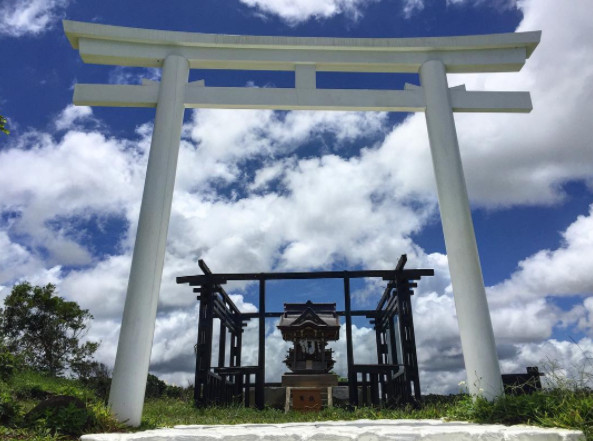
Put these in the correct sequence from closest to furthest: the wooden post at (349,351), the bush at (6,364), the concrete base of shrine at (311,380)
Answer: the bush at (6,364)
the wooden post at (349,351)
the concrete base of shrine at (311,380)

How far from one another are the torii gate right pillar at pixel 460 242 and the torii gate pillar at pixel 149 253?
3224 mm

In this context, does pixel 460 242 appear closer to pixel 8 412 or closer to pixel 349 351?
pixel 349 351

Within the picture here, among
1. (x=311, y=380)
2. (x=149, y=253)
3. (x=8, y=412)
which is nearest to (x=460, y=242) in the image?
(x=149, y=253)

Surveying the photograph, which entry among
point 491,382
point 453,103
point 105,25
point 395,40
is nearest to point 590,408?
point 491,382

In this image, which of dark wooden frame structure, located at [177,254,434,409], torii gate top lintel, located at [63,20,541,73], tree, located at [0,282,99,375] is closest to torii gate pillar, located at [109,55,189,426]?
torii gate top lintel, located at [63,20,541,73]

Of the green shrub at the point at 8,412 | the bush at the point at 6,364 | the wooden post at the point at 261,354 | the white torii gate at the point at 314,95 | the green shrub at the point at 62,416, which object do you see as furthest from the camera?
the wooden post at the point at 261,354

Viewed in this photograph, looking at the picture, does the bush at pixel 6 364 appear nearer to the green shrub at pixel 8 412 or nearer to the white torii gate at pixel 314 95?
the green shrub at pixel 8 412

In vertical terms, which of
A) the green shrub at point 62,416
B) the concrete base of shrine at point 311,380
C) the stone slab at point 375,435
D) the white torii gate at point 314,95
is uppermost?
the white torii gate at point 314,95

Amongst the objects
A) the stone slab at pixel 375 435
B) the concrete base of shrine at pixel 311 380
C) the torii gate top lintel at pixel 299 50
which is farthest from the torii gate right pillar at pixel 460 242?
the concrete base of shrine at pixel 311 380

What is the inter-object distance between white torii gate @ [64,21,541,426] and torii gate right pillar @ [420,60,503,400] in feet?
0.04

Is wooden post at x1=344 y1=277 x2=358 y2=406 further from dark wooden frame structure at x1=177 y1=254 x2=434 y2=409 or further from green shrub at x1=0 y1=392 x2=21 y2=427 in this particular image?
green shrub at x1=0 y1=392 x2=21 y2=427

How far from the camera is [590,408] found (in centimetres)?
393

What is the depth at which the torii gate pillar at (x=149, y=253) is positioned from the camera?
192 inches

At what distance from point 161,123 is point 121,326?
2.45 metres
